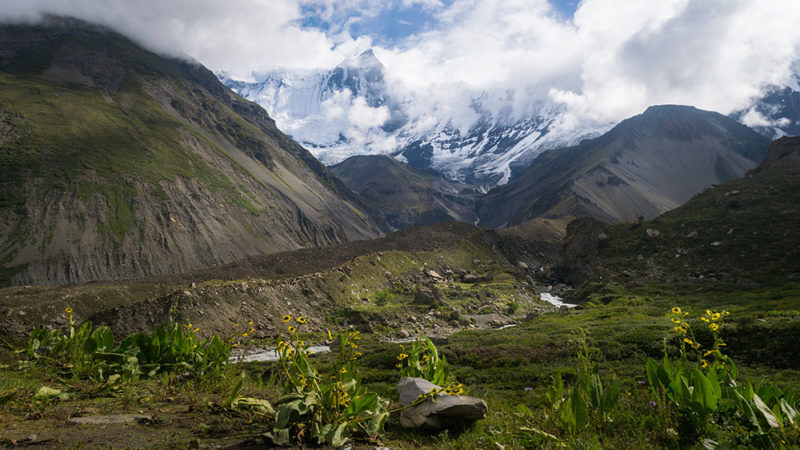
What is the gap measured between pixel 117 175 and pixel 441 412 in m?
126

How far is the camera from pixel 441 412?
6.66 meters

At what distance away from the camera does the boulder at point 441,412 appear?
6.64m

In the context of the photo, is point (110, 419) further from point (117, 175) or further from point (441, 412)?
point (117, 175)

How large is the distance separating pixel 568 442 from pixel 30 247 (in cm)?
10914

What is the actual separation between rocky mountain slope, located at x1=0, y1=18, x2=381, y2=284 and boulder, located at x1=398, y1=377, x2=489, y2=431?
329ft

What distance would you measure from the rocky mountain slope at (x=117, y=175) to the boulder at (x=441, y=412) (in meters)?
100

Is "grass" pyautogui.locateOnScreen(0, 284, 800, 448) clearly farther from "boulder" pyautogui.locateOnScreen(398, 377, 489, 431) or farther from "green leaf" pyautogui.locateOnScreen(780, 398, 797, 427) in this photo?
"green leaf" pyautogui.locateOnScreen(780, 398, 797, 427)

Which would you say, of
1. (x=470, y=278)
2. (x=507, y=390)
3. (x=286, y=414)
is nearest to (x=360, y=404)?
(x=286, y=414)

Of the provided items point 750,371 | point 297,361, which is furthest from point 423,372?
point 750,371

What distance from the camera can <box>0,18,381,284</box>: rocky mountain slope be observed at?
295ft

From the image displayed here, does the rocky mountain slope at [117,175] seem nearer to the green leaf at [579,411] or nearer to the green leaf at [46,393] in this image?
the green leaf at [46,393]

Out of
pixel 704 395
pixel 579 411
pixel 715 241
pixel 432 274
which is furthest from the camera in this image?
pixel 432 274

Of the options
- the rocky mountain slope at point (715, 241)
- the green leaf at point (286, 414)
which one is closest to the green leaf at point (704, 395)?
the green leaf at point (286, 414)

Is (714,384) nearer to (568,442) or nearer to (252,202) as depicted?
(568,442)
